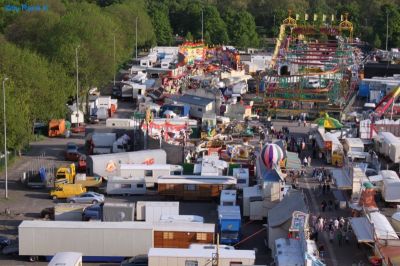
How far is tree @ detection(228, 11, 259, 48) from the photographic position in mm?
67562

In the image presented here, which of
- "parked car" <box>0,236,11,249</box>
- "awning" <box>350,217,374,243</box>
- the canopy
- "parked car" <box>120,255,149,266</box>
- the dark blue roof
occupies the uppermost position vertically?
the dark blue roof

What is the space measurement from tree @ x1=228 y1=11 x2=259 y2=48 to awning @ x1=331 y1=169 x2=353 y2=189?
40639 millimetres

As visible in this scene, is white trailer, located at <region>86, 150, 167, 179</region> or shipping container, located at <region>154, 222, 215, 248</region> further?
white trailer, located at <region>86, 150, 167, 179</region>

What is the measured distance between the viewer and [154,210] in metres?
22.4

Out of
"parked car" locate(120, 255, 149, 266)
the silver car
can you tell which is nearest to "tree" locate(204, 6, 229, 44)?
the silver car

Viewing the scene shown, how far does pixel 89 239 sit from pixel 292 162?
1077 centimetres

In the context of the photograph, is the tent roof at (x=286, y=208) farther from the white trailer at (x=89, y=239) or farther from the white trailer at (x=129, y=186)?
the white trailer at (x=129, y=186)

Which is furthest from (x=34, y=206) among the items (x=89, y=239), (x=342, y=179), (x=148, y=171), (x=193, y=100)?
(x=193, y=100)

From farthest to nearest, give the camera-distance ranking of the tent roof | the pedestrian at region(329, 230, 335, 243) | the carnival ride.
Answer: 1. the carnival ride
2. the pedestrian at region(329, 230, 335, 243)
3. the tent roof

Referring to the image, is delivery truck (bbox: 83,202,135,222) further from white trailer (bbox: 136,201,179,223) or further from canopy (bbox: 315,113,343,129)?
canopy (bbox: 315,113,343,129)

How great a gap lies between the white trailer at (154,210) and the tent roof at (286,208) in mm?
2535

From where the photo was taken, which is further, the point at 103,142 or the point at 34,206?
the point at 103,142

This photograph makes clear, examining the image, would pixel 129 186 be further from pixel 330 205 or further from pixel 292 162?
pixel 330 205

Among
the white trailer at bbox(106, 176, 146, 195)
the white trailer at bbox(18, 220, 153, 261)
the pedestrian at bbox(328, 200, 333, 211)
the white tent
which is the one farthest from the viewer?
the white trailer at bbox(106, 176, 146, 195)
